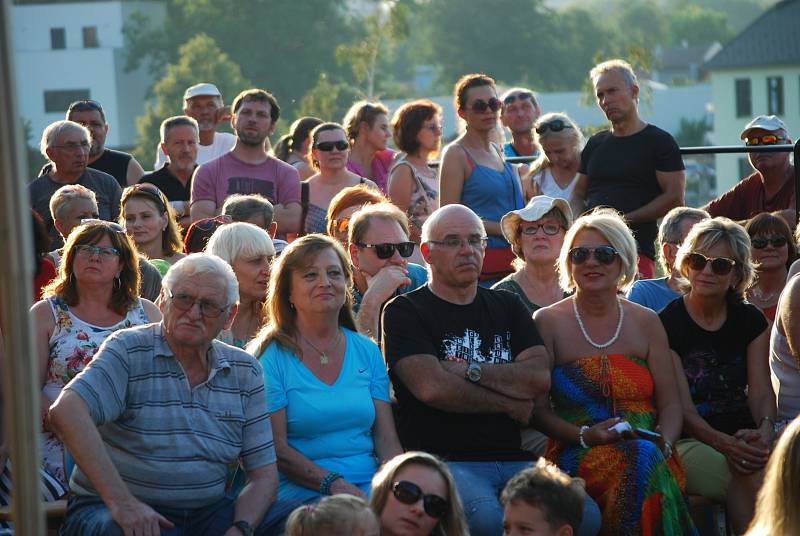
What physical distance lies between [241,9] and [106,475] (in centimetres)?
7627

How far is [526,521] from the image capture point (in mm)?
4016

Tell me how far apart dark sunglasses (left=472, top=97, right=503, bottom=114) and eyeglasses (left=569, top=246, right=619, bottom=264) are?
2312mm

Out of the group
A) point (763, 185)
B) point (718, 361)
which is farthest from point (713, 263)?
point (763, 185)

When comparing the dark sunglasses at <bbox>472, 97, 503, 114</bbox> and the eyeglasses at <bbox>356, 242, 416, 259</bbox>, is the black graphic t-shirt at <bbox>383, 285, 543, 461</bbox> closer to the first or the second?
the eyeglasses at <bbox>356, 242, 416, 259</bbox>

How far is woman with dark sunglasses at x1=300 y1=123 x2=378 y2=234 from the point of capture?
7.68 m

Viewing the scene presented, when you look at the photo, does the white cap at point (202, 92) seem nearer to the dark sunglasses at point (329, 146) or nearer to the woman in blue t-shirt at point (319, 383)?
the dark sunglasses at point (329, 146)

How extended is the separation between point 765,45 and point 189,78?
3301 cm

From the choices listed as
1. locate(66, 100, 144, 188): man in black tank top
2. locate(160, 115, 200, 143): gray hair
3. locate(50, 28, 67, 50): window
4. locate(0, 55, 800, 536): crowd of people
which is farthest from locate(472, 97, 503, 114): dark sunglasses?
locate(50, 28, 67, 50): window

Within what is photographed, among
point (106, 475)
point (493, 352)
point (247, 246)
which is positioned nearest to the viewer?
point (106, 475)

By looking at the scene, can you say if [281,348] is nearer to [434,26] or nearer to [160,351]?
[160,351]

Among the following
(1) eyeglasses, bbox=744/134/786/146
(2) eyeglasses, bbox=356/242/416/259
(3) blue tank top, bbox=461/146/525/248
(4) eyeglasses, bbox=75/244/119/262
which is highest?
(1) eyeglasses, bbox=744/134/786/146

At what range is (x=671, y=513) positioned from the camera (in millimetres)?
4633

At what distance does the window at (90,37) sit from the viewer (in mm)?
87000

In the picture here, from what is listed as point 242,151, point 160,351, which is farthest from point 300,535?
point 242,151
